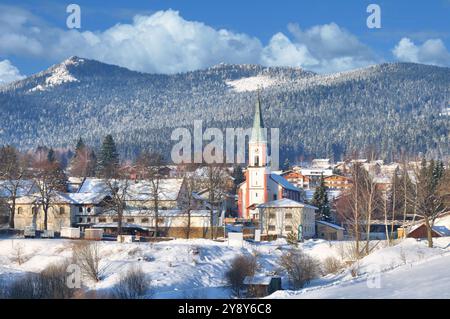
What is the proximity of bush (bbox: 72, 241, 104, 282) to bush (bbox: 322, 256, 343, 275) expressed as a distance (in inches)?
540

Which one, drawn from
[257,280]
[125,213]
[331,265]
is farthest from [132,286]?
[125,213]

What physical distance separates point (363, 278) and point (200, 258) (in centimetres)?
1793

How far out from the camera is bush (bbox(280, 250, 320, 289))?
52.6 m

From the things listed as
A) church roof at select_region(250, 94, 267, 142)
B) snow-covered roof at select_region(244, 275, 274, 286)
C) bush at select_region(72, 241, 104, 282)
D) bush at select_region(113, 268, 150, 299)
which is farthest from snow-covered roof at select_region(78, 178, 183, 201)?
snow-covered roof at select_region(244, 275, 274, 286)

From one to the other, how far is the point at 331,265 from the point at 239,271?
23.4 feet

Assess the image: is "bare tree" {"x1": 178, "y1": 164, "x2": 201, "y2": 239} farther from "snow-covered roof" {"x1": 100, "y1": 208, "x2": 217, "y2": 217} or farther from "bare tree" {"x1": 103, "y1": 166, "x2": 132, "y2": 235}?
"bare tree" {"x1": 103, "y1": 166, "x2": 132, "y2": 235}

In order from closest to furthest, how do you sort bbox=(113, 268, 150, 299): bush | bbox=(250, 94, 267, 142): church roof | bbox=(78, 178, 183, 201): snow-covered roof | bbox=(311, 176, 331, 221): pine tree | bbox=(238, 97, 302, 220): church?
bbox=(113, 268, 150, 299): bush, bbox=(78, 178, 183, 201): snow-covered roof, bbox=(311, 176, 331, 221): pine tree, bbox=(238, 97, 302, 220): church, bbox=(250, 94, 267, 142): church roof

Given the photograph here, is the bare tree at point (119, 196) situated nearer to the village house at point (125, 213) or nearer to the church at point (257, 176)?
the village house at point (125, 213)

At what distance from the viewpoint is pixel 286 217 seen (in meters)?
88.0

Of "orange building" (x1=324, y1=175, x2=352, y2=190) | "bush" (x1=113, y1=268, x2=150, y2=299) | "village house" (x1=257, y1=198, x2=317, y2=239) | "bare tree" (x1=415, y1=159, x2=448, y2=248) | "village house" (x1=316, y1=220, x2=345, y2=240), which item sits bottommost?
"bush" (x1=113, y1=268, x2=150, y2=299)

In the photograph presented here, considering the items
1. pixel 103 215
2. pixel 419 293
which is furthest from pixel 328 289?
pixel 103 215

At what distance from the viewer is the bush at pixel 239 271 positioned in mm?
51594

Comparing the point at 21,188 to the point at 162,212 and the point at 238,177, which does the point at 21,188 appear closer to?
the point at 162,212

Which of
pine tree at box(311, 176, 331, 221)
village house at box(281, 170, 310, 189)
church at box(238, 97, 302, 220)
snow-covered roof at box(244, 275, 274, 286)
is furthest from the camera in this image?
village house at box(281, 170, 310, 189)
